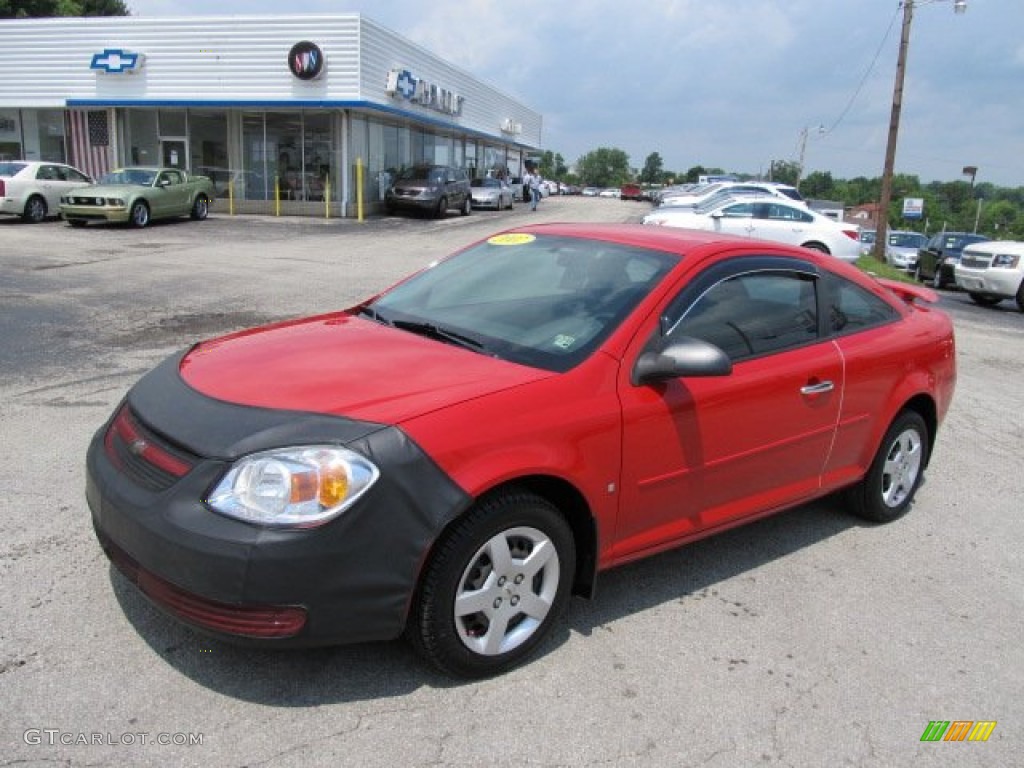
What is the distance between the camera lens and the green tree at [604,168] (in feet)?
564

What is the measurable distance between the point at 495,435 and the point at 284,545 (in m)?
0.78

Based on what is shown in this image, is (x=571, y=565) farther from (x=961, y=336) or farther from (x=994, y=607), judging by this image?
(x=961, y=336)

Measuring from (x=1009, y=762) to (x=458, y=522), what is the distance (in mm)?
1972

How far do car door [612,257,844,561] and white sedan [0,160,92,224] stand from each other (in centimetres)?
2103

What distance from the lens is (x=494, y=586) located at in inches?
118

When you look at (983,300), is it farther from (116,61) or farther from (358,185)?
(116,61)

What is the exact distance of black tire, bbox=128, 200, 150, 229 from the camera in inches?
790

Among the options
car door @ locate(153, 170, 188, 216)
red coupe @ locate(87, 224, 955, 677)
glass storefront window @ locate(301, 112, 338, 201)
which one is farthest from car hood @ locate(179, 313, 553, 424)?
glass storefront window @ locate(301, 112, 338, 201)

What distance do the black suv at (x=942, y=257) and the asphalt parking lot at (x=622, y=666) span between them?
1761cm

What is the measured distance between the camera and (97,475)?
3.11m

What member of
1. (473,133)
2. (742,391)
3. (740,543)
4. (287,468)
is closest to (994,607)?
(740,543)

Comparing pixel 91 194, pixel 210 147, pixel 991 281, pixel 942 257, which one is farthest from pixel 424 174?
pixel 991 281

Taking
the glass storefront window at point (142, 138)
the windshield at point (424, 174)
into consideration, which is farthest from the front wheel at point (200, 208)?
the windshield at point (424, 174)

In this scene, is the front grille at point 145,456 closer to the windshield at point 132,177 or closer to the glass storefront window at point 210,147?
the windshield at point 132,177
